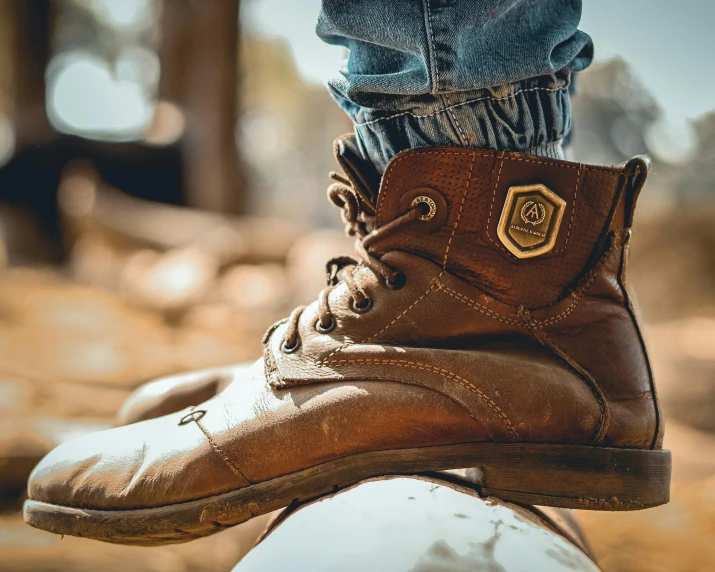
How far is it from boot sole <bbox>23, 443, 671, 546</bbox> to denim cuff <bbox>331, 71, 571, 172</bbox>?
0.46 metres

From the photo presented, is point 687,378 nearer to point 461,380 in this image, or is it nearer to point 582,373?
point 582,373

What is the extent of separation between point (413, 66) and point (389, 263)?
0.30 m

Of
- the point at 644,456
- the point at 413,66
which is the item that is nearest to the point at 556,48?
the point at 413,66

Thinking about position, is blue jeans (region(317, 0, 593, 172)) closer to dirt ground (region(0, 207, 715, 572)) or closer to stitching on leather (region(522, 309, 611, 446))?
stitching on leather (region(522, 309, 611, 446))

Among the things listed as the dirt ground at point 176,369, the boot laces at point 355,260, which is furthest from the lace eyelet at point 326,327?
the dirt ground at point 176,369

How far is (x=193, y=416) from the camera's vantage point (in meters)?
0.96

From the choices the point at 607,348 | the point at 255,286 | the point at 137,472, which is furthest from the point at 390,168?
the point at 255,286

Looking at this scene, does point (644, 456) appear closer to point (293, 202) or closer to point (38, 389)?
point (38, 389)

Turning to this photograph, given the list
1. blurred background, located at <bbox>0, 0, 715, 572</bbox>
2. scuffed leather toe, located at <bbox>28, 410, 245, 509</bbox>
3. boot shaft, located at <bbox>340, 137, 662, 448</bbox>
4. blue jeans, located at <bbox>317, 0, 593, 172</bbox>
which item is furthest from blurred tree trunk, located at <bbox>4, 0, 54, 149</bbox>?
boot shaft, located at <bbox>340, 137, 662, 448</bbox>

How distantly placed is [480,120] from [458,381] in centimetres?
39

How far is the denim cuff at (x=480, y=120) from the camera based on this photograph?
2.85 ft

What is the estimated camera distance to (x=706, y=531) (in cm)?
157

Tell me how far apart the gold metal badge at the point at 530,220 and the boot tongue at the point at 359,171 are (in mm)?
216

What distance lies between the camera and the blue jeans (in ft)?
2.78
